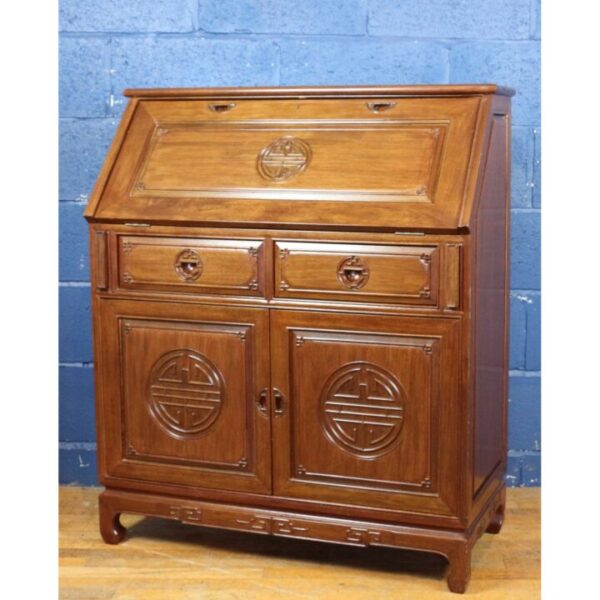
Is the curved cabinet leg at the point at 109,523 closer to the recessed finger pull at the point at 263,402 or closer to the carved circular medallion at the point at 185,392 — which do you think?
the carved circular medallion at the point at 185,392

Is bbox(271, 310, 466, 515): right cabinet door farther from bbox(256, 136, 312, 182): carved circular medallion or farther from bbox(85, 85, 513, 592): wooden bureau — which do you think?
bbox(256, 136, 312, 182): carved circular medallion

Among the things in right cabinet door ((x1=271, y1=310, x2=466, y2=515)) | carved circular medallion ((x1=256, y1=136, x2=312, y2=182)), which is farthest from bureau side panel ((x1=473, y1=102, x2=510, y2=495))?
carved circular medallion ((x1=256, y1=136, x2=312, y2=182))

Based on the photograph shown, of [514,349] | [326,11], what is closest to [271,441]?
[514,349]

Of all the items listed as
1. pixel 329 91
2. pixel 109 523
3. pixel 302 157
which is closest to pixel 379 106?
pixel 329 91

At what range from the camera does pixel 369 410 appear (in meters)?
2.61

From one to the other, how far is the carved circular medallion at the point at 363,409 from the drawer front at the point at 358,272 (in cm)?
21

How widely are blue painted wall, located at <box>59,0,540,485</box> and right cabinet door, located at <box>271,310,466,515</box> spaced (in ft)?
2.81

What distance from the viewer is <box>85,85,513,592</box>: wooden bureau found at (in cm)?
252

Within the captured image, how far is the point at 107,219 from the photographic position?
278cm

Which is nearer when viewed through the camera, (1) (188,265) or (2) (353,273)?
(2) (353,273)

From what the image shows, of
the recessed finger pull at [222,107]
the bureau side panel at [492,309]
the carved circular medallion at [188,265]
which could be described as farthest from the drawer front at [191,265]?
the bureau side panel at [492,309]

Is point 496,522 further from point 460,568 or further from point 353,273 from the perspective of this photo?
point 353,273

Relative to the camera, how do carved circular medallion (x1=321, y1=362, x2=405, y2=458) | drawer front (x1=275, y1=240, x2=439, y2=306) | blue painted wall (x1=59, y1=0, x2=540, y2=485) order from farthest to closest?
blue painted wall (x1=59, y1=0, x2=540, y2=485)
carved circular medallion (x1=321, y1=362, x2=405, y2=458)
drawer front (x1=275, y1=240, x2=439, y2=306)
